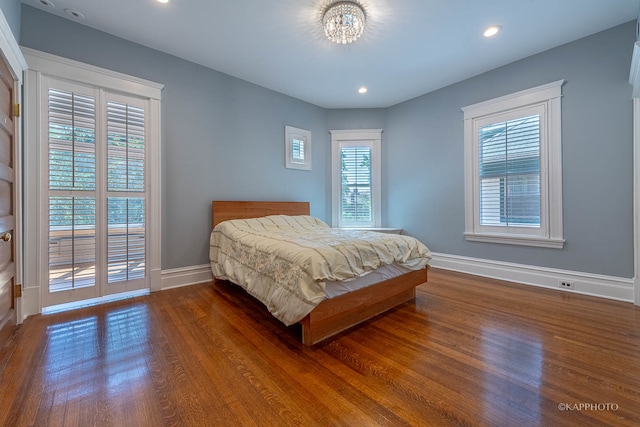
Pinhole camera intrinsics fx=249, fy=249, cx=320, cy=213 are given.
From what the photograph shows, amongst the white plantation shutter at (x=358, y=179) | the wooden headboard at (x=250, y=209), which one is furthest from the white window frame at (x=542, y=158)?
the wooden headboard at (x=250, y=209)

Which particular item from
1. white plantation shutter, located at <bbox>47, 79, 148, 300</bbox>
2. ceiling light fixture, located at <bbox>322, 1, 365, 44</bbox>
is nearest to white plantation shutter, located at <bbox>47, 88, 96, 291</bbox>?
white plantation shutter, located at <bbox>47, 79, 148, 300</bbox>

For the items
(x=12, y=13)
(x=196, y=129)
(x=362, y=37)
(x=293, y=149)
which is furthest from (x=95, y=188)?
(x=362, y=37)

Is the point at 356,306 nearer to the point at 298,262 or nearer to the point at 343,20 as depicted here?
the point at 298,262

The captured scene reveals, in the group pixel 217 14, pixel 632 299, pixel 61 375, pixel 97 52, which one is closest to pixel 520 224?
pixel 632 299

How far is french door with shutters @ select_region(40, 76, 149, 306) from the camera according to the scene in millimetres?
2334

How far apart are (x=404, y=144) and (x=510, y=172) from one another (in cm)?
165

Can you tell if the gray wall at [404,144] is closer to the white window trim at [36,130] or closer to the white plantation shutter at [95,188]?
the white window trim at [36,130]

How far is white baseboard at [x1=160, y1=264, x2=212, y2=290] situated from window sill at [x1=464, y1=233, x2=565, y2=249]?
3.66 meters

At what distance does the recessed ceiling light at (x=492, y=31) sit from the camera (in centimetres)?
251

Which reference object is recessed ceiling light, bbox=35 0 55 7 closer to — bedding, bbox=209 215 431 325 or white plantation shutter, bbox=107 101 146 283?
white plantation shutter, bbox=107 101 146 283

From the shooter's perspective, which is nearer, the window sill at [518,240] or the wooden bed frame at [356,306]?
the wooden bed frame at [356,306]

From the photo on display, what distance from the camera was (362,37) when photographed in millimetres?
2633

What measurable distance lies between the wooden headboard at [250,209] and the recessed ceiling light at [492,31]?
3.05 meters

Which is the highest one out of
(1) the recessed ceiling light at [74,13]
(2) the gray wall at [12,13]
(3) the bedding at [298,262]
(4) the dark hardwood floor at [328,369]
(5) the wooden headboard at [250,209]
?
(1) the recessed ceiling light at [74,13]
